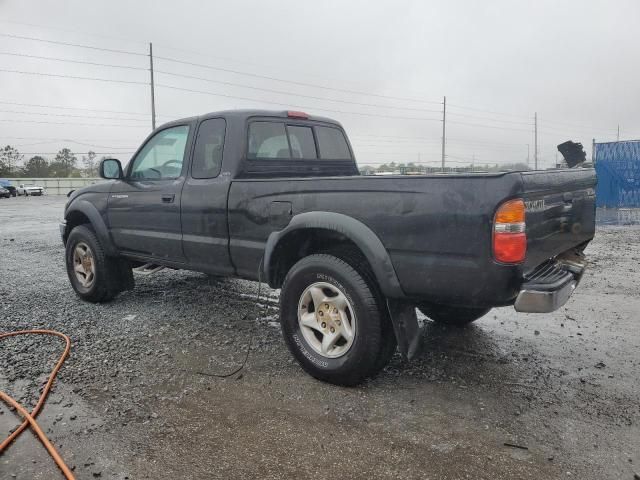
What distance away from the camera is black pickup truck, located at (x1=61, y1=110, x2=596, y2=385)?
2855 mm

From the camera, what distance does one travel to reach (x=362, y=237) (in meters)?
3.21

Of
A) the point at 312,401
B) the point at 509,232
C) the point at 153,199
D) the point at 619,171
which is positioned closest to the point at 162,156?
the point at 153,199

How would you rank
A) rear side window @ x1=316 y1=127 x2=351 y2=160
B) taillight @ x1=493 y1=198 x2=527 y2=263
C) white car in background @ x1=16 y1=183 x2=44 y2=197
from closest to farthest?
taillight @ x1=493 y1=198 x2=527 y2=263 < rear side window @ x1=316 y1=127 x2=351 y2=160 < white car in background @ x1=16 y1=183 x2=44 y2=197

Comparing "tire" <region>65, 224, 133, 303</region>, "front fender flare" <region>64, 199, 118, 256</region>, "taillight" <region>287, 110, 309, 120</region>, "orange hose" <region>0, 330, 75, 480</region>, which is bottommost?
"orange hose" <region>0, 330, 75, 480</region>

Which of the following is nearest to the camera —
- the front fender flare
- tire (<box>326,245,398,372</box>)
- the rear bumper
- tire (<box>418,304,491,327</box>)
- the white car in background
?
the rear bumper

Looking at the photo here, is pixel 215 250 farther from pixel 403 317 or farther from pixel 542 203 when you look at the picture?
pixel 542 203

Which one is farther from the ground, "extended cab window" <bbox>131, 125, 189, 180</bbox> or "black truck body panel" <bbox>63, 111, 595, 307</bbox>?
"extended cab window" <bbox>131, 125, 189, 180</bbox>

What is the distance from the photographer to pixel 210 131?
4.52m

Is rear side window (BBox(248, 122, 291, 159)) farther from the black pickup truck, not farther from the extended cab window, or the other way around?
the extended cab window

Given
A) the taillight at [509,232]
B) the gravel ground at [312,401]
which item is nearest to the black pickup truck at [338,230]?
the taillight at [509,232]

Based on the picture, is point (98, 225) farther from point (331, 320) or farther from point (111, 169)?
point (331, 320)

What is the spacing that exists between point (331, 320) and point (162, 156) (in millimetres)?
2635

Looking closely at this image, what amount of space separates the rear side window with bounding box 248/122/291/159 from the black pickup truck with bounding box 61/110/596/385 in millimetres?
13

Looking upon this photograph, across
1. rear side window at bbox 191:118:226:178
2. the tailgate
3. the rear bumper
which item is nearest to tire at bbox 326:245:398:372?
the rear bumper
